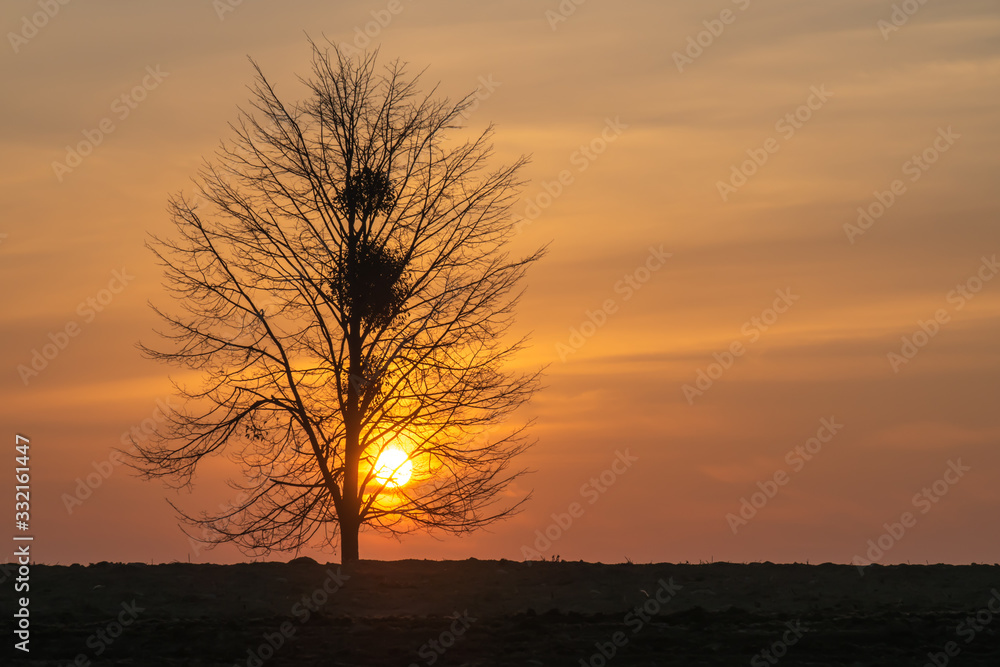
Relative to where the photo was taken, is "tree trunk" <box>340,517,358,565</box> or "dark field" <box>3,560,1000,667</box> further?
"tree trunk" <box>340,517,358,565</box>

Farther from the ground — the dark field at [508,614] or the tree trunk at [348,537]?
the tree trunk at [348,537]

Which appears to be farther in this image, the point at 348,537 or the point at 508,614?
the point at 348,537

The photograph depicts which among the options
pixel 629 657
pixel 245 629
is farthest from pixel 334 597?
pixel 629 657

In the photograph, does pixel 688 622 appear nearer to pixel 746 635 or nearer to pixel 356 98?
pixel 746 635

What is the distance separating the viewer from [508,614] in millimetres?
14156

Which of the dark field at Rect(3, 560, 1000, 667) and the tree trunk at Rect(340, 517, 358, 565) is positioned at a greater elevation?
the tree trunk at Rect(340, 517, 358, 565)

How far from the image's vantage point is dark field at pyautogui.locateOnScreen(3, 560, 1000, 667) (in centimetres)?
1251

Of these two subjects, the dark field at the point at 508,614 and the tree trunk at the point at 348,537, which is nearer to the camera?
the dark field at the point at 508,614

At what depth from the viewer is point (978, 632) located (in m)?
13.3

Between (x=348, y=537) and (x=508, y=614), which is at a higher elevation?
(x=348, y=537)

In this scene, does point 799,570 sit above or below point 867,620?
above

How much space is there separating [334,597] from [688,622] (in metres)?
5.05

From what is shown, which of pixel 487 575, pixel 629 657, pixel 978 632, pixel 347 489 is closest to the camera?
pixel 629 657

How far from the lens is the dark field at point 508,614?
12508mm
